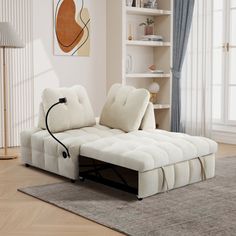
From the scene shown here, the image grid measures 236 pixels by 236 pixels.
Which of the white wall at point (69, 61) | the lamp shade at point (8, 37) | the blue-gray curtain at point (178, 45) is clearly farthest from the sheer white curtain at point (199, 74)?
the lamp shade at point (8, 37)

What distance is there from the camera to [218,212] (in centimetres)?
352

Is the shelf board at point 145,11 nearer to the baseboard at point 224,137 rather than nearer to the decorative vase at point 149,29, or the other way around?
the decorative vase at point 149,29

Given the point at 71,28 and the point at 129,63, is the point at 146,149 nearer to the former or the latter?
the point at 71,28

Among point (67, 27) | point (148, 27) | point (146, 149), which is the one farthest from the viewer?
point (148, 27)

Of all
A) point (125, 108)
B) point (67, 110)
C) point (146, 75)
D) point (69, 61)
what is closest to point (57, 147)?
point (67, 110)

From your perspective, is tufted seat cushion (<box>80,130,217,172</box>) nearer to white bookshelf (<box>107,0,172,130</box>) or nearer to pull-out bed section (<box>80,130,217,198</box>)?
pull-out bed section (<box>80,130,217,198</box>)

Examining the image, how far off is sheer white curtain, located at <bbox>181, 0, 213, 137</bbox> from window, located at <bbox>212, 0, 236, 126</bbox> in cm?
19

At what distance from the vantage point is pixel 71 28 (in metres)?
6.83

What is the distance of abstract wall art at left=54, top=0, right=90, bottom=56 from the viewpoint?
6711 mm

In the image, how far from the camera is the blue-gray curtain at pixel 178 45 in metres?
7.18

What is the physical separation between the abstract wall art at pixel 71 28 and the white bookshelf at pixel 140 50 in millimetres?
381

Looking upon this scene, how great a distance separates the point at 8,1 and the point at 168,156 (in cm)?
334

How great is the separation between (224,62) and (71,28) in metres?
2.21

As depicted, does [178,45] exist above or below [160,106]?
above
